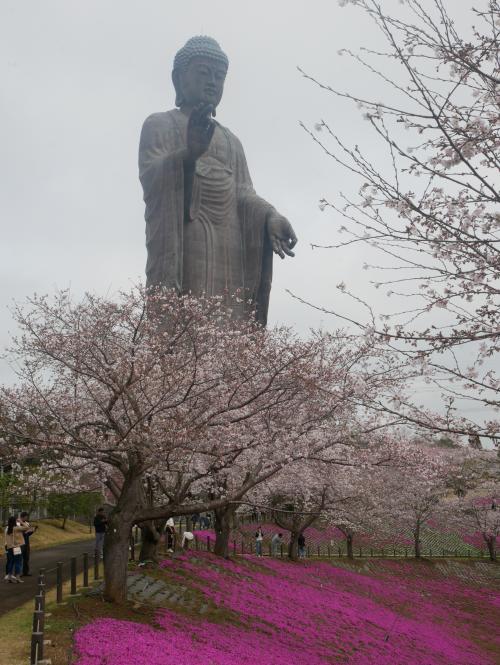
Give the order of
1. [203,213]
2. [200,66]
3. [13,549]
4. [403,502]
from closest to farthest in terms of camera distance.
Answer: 1. [13,549]
2. [200,66]
3. [203,213]
4. [403,502]

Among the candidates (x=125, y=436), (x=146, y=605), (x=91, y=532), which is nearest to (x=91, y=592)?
(x=146, y=605)

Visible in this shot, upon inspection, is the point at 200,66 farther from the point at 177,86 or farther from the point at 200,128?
the point at 200,128

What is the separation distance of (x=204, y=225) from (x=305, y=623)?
11.2 meters

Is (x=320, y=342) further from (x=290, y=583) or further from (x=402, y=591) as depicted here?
(x=402, y=591)

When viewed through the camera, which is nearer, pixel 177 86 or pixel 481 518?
pixel 177 86

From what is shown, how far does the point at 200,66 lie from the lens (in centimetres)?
1986

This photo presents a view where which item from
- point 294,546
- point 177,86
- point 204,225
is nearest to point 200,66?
point 177,86

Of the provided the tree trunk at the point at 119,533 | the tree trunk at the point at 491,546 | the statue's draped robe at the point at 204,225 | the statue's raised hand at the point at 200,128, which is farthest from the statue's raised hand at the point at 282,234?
the tree trunk at the point at 491,546

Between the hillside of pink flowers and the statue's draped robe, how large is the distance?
7356 mm

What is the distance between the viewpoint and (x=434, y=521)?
43.1 meters

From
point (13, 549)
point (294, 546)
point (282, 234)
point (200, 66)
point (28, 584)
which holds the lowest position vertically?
point (28, 584)

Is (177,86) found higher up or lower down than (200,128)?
higher up

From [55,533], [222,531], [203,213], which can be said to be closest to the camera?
[203,213]

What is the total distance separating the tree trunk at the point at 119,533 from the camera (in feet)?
37.9
